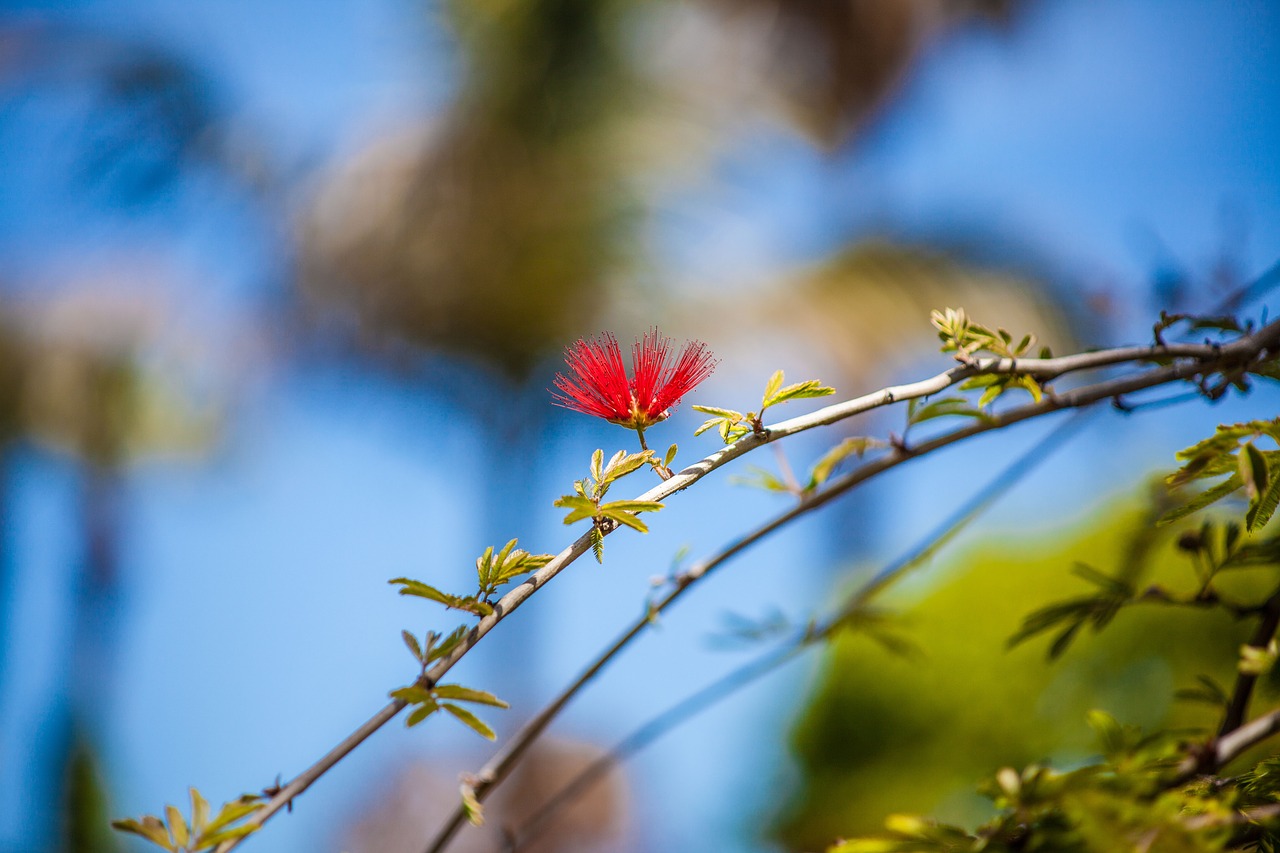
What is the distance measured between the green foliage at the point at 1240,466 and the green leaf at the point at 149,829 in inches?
17.4

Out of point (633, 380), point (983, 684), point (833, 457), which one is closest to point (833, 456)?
point (833, 457)

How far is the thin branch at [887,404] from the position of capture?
315 mm

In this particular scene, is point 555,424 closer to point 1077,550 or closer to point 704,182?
point 704,182

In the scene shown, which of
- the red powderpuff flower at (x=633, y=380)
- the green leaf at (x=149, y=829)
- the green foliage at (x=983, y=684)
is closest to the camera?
the green leaf at (x=149, y=829)

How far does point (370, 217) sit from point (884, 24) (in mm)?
2862

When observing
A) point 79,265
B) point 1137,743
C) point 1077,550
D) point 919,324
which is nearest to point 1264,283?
point 1137,743

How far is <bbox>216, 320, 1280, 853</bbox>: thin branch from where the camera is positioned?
315mm

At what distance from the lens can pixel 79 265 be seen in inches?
231

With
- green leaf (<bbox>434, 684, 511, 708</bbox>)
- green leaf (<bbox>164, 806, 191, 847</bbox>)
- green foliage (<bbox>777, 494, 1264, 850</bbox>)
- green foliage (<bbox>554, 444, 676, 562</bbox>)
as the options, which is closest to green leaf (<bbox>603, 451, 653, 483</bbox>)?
green foliage (<bbox>554, 444, 676, 562</bbox>)

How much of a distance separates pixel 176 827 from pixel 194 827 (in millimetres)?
11

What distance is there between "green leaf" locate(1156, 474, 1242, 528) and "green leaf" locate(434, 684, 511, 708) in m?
0.31

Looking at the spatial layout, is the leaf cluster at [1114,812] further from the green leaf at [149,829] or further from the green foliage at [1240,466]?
the green leaf at [149,829]

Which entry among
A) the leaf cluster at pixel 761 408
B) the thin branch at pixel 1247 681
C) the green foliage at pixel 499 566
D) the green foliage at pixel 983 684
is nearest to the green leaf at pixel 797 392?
the leaf cluster at pixel 761 408

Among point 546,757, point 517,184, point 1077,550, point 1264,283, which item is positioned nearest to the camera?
point 1264,283
